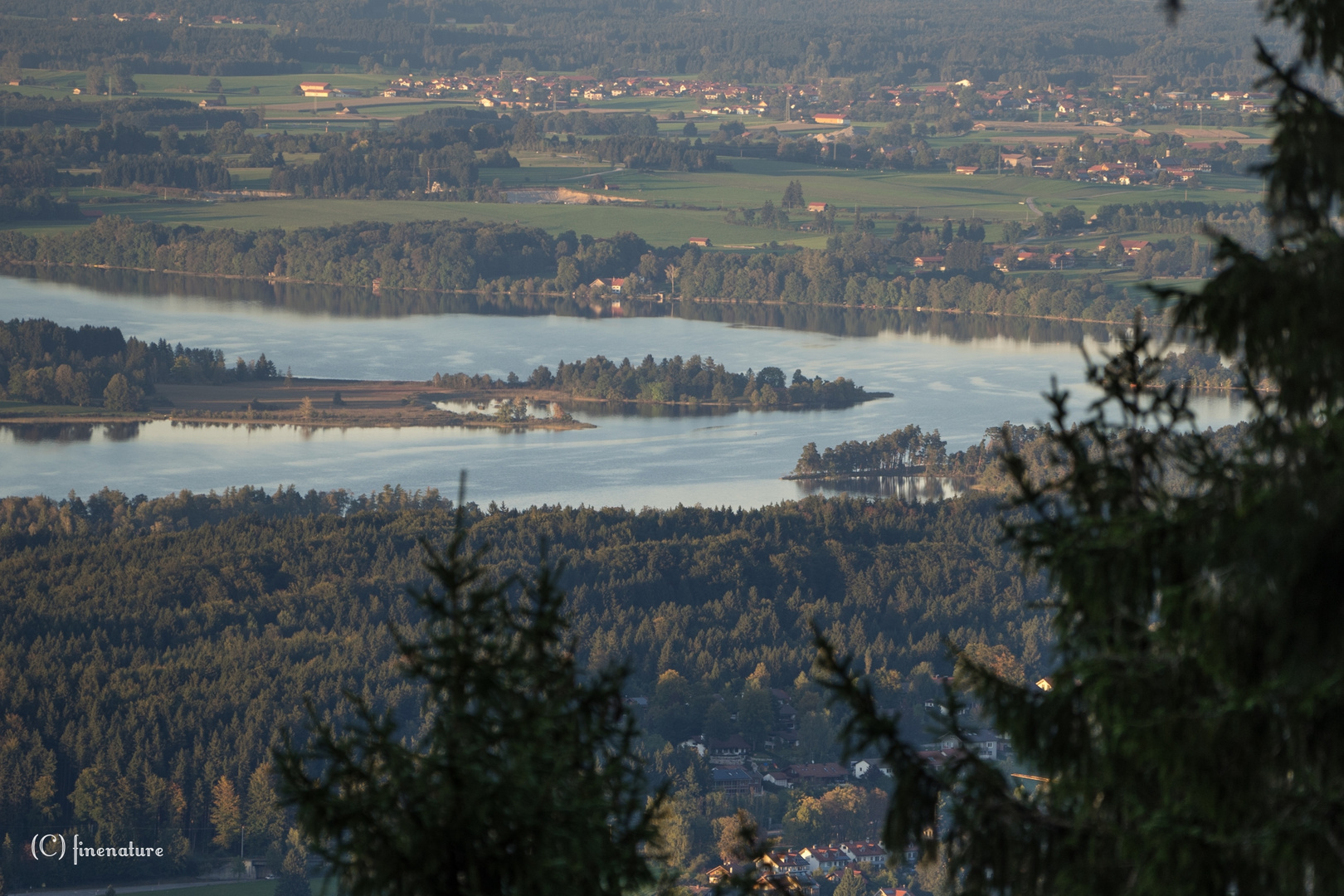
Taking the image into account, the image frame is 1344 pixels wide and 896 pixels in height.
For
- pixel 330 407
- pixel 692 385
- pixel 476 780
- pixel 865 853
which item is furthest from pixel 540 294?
pixel 476 780

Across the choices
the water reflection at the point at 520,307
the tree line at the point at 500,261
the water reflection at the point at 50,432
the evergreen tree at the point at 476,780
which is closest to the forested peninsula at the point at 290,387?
the water reflection at the point at 50,432

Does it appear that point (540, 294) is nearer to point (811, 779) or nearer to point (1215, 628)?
point (811, 779)

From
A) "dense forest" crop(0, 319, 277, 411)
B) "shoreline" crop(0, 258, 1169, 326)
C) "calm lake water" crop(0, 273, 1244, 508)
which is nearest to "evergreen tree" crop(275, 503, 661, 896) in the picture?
"calm lake water" crop(0, 273, 1244, 508)

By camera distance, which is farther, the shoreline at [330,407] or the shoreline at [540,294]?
the shoreline at [540,294]

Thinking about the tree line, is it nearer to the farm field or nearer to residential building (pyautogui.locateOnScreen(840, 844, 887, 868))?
the farm field

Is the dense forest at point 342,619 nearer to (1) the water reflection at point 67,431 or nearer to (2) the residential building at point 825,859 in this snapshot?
(2) the residential building at point 825,859
